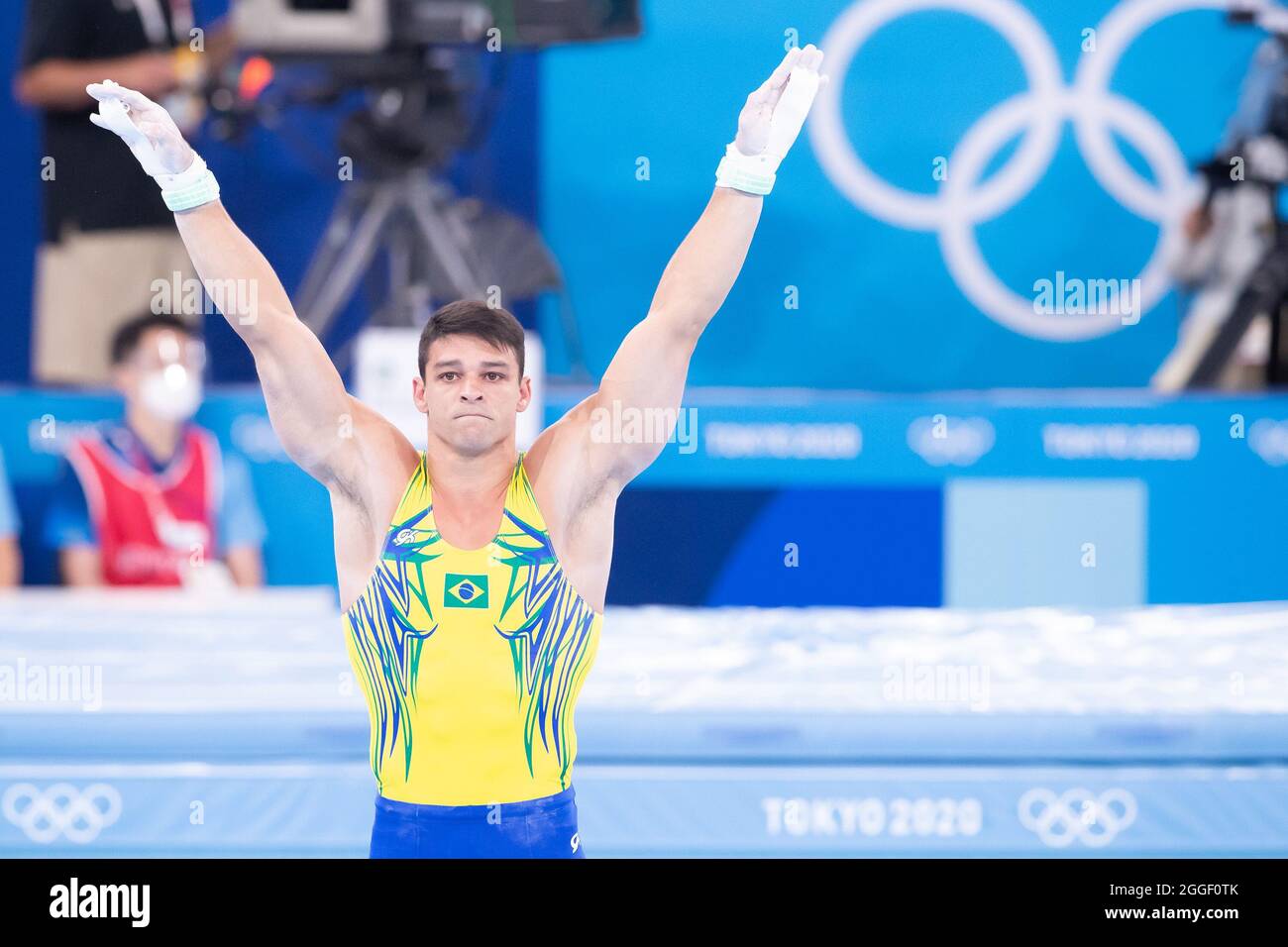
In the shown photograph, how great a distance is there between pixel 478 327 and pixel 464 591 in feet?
1.70

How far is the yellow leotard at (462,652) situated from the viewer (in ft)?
8.91

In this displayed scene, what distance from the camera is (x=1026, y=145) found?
5.20 m

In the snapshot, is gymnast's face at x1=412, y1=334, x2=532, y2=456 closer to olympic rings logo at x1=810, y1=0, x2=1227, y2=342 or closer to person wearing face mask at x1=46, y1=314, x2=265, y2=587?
person wearing face mask at x1=46, y1=314, x2=265, y2=587

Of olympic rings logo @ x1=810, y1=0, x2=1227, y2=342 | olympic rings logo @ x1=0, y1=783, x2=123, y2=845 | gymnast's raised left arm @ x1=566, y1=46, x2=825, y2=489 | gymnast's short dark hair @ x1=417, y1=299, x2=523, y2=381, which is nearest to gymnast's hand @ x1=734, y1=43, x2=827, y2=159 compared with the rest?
gymnast's raised left arm @ x1=566, y1=46, x2=825, y2=489

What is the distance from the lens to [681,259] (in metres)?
2.82

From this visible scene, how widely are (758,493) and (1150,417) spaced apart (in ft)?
4.18

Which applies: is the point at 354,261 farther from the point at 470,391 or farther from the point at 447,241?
the point at 470,391

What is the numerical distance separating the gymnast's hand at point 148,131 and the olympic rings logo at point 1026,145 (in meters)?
2.93

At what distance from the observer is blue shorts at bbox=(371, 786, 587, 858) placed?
2.71 m

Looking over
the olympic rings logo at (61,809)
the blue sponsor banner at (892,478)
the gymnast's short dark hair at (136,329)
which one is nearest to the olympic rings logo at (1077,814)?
the blue sponsor banner at (892,478)

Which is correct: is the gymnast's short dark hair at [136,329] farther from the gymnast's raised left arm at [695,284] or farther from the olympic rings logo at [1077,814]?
the olympic rings logo at [1077,814]

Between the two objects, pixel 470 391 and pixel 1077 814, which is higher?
pixel 470 391

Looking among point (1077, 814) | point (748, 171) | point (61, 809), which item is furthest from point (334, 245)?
point (1077, 814)
